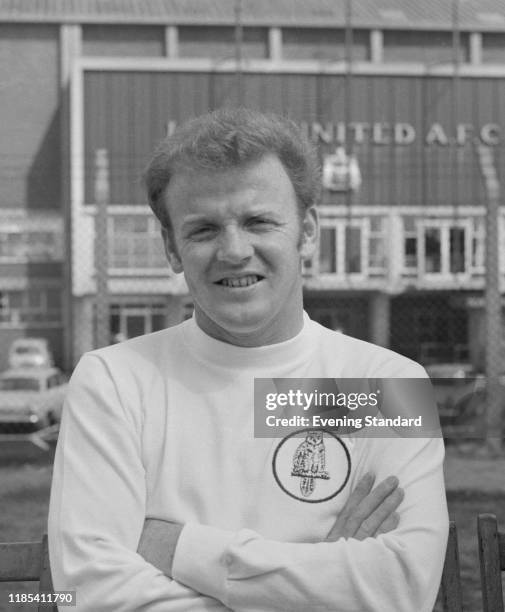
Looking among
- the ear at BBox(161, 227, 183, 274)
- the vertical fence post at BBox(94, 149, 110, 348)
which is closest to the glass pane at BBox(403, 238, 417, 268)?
the vertical fence post at BBox(94, 149, 110, 348)

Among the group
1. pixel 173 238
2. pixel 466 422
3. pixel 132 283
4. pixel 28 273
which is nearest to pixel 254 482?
pixel 173 238

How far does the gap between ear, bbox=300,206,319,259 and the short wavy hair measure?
0.5 inches

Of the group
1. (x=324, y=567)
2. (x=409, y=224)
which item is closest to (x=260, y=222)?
(x=324, y=567)

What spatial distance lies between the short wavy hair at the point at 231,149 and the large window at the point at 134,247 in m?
10.6

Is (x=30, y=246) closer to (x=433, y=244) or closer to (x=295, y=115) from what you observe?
(x=295, y=115)

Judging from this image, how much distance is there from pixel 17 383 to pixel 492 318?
147 inches

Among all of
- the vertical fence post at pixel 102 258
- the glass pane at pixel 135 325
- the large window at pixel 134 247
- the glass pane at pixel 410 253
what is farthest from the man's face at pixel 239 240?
the glass pane at pixel 410 253

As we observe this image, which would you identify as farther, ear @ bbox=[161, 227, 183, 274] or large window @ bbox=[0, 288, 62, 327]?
large window @ bbox=[0, 288, 62, 327]

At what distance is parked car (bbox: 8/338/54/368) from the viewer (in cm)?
1109

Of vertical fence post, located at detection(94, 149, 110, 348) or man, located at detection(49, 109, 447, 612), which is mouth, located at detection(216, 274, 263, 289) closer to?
man, located at detection(49, 109, 447, 612)

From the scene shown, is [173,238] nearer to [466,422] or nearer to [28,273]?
[466,422]

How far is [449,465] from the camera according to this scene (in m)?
4.96

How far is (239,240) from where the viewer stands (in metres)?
1.01

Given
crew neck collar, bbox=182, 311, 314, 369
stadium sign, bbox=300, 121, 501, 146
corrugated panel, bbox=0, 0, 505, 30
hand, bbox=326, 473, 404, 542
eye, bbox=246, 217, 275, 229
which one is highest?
corrugated panel, bbox=0, 0, 505, 30
